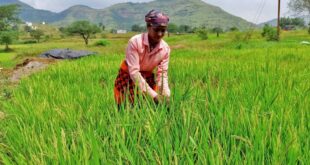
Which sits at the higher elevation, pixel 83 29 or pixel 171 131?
pixel 83 29

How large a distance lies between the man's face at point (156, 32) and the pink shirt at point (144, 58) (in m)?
0.11

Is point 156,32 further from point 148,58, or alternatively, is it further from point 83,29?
point 83,29

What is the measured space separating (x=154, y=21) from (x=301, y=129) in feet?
4.88

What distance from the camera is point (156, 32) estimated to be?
3035mm

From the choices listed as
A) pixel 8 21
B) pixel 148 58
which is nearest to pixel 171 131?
pixel 148 58

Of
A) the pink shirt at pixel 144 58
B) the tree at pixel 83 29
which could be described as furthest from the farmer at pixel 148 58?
the tree at pixel 83 29

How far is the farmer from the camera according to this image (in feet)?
9.71

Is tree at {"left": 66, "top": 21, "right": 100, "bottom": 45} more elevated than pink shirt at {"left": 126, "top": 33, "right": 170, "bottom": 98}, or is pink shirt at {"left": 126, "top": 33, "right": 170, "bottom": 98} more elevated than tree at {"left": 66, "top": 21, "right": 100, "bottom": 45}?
tree at {"left": 66, "top": 21, "right": 100, "bottom": 45}

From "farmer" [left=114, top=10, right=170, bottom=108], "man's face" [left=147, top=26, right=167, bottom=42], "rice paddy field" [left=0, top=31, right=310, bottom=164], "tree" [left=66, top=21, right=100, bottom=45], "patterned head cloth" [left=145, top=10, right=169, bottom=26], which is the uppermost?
"tree" [left=66, top=21, right=100, bottom=45]

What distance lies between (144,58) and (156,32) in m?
0.36

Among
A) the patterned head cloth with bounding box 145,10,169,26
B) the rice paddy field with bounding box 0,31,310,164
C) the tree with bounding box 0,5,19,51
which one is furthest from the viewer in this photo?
the tree with bounding box 0,5,19,51

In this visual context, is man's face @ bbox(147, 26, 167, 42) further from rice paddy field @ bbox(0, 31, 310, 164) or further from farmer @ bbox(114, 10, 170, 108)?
rice paddy field @ bbox(0, 31, 310, 164)

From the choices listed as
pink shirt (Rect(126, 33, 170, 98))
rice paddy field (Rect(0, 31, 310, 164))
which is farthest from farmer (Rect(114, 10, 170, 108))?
rice paddy field (Rect(0, 31, 310, 164))

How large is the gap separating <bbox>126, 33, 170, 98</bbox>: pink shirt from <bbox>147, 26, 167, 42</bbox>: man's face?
11cm
